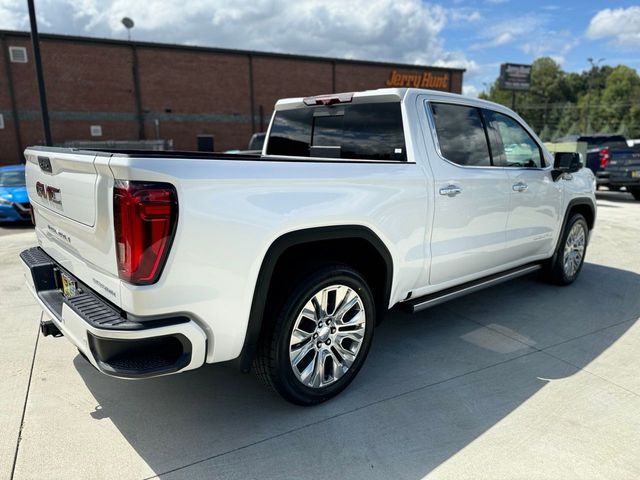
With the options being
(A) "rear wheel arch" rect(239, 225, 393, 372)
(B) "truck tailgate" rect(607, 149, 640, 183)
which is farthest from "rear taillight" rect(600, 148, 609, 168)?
(A) "rear wheel arch" rect(239, 225, 393, 372)

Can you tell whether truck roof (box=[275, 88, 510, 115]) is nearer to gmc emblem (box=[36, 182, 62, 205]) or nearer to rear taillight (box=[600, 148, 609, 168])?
gmc emblem (box=[36, 182, 62, 205])

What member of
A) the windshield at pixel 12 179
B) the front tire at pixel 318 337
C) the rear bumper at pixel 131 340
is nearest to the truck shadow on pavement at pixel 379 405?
the front tire at pixel 318 337

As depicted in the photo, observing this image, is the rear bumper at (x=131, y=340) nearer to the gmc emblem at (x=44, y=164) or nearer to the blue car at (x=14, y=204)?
the gmc emblem at (x=44, y=164)

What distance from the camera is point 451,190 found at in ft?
11.6

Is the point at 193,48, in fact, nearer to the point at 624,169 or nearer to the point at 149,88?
the point at 149,88

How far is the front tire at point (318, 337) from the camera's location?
8.82 ft

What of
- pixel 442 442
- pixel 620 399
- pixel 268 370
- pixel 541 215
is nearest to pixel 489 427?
pixel 442 442

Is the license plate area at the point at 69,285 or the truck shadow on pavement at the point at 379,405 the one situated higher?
the license plate area at the point at 69,285

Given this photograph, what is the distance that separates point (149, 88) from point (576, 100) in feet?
301

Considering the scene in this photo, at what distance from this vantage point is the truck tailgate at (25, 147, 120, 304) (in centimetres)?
221

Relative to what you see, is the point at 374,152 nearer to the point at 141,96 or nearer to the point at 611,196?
the point at 611,196

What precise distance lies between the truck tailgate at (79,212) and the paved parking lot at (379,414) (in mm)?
905

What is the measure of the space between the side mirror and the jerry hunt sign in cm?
3123

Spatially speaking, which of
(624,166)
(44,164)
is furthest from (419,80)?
(44,164)
